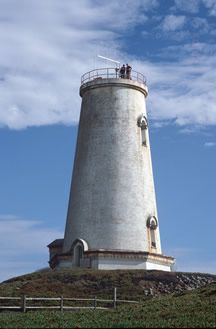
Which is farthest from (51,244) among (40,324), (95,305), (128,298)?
(40,324)

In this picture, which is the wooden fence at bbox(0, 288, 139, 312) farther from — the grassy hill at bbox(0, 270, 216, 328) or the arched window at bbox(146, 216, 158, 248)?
the arched window at bbox(146, 216, 158, 248)

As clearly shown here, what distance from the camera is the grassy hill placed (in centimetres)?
2088

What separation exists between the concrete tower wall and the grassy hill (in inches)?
124

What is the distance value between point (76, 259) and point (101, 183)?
5.04 metres

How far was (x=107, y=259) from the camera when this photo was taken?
40062 mm

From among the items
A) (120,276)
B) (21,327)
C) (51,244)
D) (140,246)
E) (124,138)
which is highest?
(124,138)

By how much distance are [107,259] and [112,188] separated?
14.7 feet

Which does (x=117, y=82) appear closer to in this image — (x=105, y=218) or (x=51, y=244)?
(x=105, y=218)

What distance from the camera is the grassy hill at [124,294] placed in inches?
822

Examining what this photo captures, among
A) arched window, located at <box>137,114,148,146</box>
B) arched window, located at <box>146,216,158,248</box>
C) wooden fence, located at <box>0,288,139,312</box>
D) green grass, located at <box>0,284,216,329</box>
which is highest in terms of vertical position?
arched window, located at <box>137,114,148,146</box>

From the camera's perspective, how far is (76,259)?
41.3m

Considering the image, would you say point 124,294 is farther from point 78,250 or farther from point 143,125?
point 143,125

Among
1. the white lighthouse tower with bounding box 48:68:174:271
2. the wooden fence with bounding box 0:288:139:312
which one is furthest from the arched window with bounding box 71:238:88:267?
the wooden fence with bounding box 0:288:139:312

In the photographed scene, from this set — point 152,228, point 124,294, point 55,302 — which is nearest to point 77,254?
point 152,228
